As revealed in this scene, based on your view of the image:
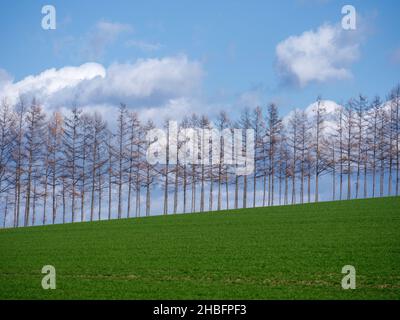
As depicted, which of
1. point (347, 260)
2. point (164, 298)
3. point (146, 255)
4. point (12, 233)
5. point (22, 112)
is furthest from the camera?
point (22, 112)

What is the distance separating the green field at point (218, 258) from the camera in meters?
16.6

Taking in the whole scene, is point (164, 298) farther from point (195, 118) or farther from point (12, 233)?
point (195, 118)

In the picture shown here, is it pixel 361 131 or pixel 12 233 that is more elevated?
pixel 361 131

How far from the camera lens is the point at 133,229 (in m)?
39.1

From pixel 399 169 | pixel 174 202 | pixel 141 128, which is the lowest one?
pixel 174 202

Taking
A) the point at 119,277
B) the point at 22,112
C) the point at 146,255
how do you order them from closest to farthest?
the point at 119,277 → the point at 146,255 → the point at 22,112

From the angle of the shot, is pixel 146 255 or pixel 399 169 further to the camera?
pixel 399 169

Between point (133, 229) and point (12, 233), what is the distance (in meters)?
11.6

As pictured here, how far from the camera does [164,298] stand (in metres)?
15.4

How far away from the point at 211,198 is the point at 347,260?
3584cm

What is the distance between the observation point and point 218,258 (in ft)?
75.8

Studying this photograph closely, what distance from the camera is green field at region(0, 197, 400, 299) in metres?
16.6
